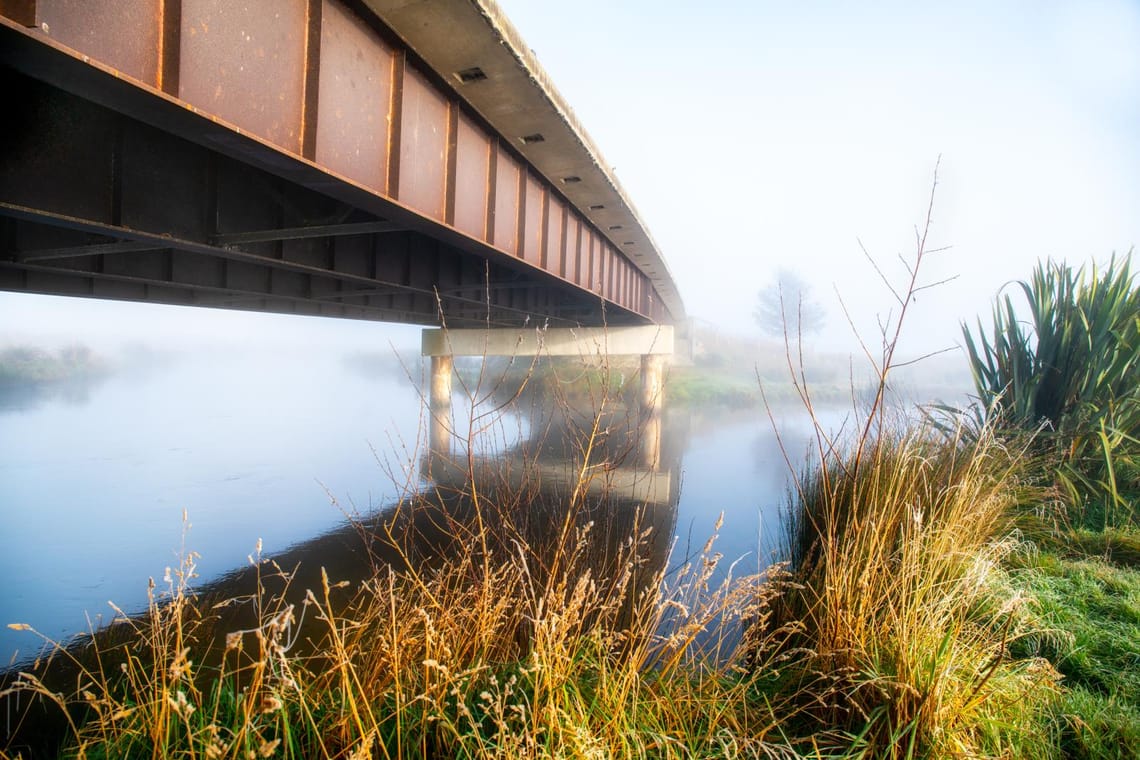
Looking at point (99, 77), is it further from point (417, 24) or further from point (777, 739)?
point (777, 739)

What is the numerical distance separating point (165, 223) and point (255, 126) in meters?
2.48

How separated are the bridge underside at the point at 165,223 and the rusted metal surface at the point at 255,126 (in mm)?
21

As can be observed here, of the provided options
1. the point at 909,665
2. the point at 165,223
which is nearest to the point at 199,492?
the point at 165,223

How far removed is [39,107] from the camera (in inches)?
170

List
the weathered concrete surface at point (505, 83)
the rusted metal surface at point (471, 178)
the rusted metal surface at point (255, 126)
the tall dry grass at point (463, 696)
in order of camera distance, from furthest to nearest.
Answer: the rusted metal surface at point (471, 178), the weathered concrete surface at point (505, 83), the rusted metal surface at point (255, 126), the tall dry grass at point (463, 696)

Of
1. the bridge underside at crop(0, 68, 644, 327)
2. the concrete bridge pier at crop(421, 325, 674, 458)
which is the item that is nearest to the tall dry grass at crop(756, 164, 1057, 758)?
the bridge underside at crop(0, 68, 644, 327)

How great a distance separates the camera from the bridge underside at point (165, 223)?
4500 millimetres

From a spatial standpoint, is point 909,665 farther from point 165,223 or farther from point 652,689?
point 165,223

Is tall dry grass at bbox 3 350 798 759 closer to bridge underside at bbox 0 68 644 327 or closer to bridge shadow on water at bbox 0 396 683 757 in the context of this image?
bridge shadow on water at bbox 0 396 683 757

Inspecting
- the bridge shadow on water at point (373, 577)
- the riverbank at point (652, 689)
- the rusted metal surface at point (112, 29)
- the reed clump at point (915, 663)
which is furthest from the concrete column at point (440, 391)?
the reed clump at point (915, 663)

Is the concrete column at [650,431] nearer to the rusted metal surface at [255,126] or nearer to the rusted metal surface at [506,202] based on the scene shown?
the rusted metal surface at [506,202]

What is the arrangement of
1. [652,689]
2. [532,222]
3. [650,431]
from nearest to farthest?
[652,689], [532,222], [650,431]

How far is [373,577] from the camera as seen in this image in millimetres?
4359

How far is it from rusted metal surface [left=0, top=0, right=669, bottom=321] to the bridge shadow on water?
2.82 meters
